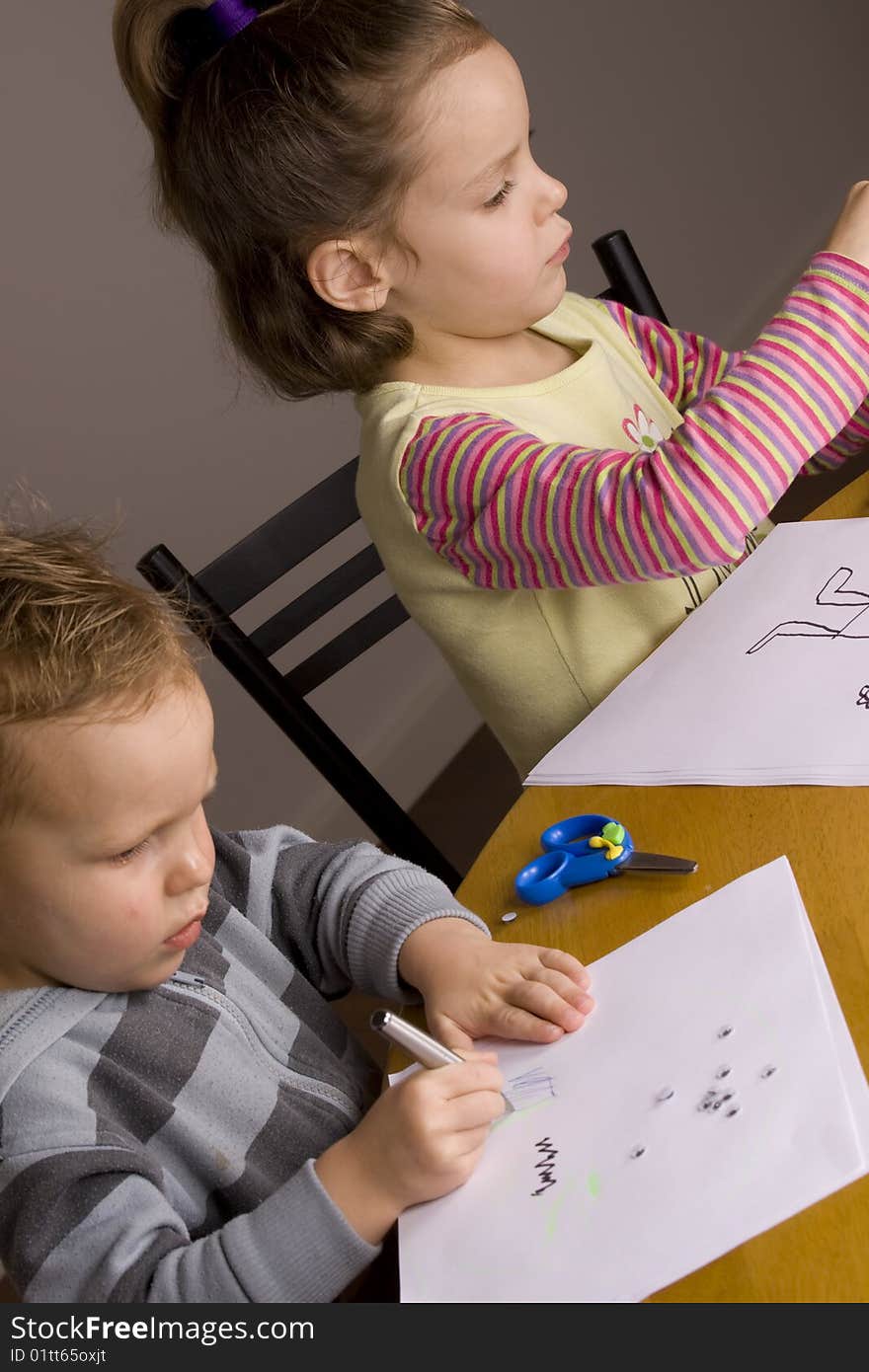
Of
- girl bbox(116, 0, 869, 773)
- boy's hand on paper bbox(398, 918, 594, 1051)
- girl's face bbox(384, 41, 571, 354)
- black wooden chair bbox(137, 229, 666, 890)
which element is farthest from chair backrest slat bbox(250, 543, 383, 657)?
boy's hand on paper bbox(398, 918, 594, 1051)

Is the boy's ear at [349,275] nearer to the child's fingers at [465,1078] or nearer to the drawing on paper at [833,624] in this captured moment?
the drawing on paper at [833,624]

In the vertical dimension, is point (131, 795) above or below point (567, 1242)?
above

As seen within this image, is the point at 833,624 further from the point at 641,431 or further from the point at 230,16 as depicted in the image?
the point at 230,16

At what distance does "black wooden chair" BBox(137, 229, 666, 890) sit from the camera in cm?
111

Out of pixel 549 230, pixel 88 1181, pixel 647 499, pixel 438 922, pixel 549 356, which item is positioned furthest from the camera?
pixel 549 356

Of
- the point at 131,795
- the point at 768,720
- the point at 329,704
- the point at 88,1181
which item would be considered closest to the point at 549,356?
the point at 768,720

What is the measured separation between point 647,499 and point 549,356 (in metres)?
0.30

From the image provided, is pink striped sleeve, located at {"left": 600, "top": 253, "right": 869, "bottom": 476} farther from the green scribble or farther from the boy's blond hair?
the green scribble

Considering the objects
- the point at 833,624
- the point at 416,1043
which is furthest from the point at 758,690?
the point at 416,1043

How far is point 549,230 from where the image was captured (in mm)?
1030

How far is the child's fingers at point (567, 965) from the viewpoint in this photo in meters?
0.70

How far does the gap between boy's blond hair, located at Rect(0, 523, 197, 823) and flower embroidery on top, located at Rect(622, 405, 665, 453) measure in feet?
1.78

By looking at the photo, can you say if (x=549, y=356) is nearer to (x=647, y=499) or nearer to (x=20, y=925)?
(x=647, y=499)

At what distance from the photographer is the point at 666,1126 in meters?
0.60
